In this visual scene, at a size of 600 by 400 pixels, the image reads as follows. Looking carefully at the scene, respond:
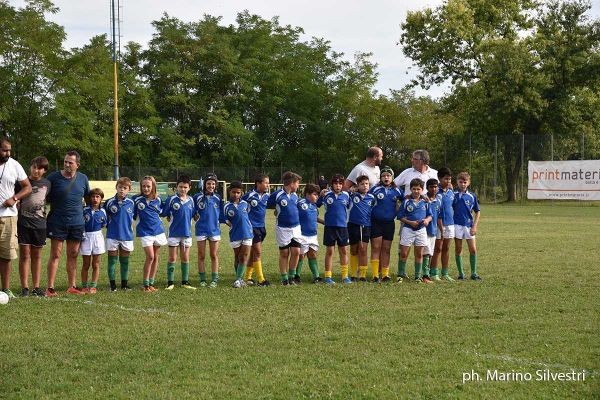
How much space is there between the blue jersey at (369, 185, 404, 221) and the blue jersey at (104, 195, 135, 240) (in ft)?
11.7

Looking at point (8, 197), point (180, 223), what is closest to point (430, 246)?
point (180, 223)

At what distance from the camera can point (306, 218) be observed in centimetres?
1137

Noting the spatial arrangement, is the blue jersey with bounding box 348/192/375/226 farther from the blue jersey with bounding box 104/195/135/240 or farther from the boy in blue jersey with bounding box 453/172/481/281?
the blue jersey with bounding box 104/195/135/240

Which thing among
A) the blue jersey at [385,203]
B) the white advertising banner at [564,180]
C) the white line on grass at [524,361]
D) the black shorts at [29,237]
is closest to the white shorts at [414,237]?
the blue jersey at [385,203]

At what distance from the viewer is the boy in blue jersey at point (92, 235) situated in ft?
34.3

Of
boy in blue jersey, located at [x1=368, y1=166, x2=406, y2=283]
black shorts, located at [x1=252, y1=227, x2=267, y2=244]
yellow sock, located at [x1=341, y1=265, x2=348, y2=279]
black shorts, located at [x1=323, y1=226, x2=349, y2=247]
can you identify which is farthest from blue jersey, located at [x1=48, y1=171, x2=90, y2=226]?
boy in blue jersey, located at [x1=368, y1=166, x2=406, y2=283]

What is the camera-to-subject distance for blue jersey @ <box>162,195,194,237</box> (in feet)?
35.8

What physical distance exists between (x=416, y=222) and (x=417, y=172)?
88 centimetres

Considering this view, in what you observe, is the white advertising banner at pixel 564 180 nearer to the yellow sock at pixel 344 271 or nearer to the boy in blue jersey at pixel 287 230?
the yellow sock at pixel 344 271

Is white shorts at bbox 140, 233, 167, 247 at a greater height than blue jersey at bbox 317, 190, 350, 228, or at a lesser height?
lesser

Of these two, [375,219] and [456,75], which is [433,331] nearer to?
[375,219]

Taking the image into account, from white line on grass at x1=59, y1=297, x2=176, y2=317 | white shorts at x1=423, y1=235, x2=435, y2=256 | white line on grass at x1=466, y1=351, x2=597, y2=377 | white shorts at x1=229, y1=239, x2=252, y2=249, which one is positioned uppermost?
white shorts at x1=229, y1=239, x2=252, y2=249

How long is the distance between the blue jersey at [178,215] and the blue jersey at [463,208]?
4136 mm

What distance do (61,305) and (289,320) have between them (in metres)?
2.85
